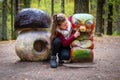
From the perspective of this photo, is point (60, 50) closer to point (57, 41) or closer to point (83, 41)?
point (57, 41)

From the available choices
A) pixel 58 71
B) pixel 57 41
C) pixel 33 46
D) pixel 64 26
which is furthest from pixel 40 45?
pixel 58 71

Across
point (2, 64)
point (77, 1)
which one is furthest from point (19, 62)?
point (77, 1)

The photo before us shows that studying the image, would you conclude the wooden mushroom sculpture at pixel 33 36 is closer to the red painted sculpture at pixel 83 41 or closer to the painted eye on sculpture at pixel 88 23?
the red painted sculpture at pixel 83 41

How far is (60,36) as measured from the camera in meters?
7.90

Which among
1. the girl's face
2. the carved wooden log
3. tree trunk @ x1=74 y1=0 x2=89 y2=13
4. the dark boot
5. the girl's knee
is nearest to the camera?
the dark boot

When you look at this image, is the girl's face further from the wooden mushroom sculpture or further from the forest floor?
the forest floor

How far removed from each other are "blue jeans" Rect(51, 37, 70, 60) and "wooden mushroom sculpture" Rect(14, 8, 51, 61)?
0.53 m

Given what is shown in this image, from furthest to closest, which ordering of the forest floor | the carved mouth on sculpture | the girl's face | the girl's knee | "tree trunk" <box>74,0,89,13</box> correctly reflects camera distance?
"tree trunk" <box>74,0,89,13</box> < the carved mouth on sculpture < the girl's face < the girl's knee < the forest floor

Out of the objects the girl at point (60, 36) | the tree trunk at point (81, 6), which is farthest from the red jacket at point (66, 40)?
the tree trunk at point (81, 6)

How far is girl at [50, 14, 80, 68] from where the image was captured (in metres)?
7.84

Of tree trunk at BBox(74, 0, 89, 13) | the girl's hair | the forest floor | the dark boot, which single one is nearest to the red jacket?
the girl's hair

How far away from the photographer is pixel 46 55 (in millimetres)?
8445

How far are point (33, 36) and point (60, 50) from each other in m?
0.84

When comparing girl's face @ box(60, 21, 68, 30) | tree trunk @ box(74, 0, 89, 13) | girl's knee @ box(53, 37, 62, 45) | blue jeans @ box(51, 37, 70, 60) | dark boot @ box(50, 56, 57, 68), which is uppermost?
tree trunk @ box(74, 0, 89, 13)
